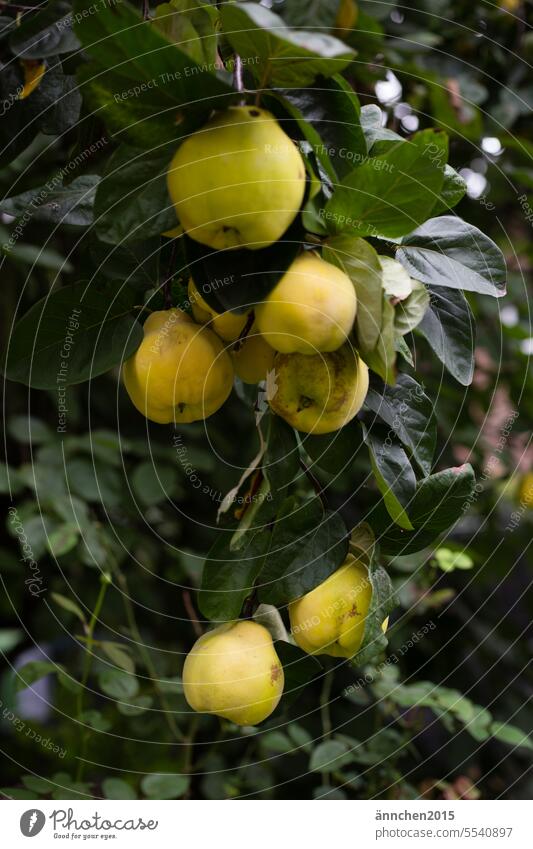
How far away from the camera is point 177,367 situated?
349 mm

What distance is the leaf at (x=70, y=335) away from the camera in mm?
390

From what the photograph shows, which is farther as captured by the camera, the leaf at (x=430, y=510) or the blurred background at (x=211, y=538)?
the blurred background at (x=211, y=538)

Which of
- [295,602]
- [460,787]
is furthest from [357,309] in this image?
[460,787]

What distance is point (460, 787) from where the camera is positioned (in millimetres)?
684

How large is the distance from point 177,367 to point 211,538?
73 cm

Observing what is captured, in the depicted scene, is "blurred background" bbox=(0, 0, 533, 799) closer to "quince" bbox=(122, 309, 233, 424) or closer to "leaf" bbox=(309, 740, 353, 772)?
"leaf" bbox=(309, 740, 353, 772)

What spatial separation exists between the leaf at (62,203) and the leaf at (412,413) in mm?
181

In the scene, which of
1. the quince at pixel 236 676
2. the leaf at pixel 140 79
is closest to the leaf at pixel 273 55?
the leaf at pixel 140 79

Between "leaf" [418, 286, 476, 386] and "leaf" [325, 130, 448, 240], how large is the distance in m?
0.07

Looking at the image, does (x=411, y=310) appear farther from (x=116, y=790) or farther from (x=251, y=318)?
(x=116, y=790)
